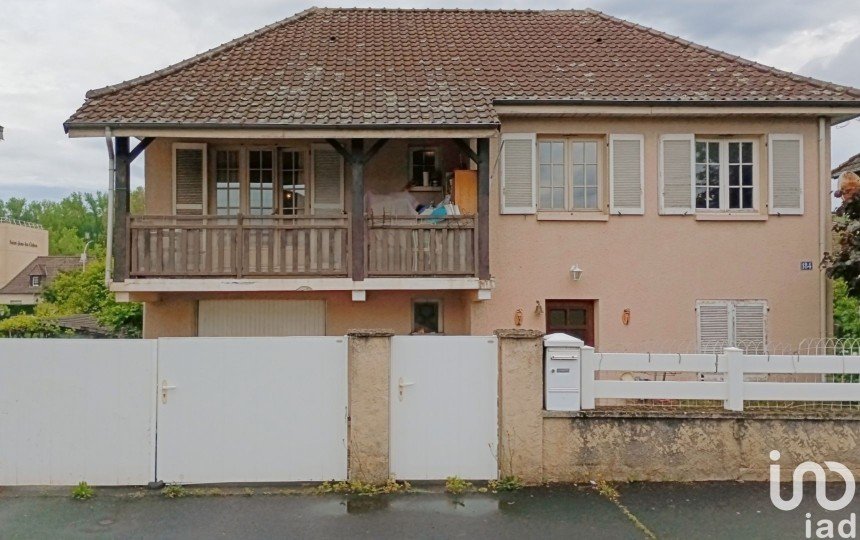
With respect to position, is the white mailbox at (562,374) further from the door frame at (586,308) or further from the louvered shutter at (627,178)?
the louvered shutter at (627,178)

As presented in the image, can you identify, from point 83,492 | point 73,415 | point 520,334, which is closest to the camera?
point 83,492

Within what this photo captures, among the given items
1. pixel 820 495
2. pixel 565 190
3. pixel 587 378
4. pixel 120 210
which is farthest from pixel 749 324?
pixel 120 210

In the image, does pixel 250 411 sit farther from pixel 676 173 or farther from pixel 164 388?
pixel 676 173

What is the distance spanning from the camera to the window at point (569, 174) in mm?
10492

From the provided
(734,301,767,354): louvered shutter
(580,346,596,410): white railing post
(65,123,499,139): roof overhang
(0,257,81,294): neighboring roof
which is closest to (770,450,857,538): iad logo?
(580,346,596,410): white railing post

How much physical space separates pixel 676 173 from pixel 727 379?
4831 mm

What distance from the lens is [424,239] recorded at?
30.8 ft

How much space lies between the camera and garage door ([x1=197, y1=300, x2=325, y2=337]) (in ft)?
34.7

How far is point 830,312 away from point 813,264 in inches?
34.1

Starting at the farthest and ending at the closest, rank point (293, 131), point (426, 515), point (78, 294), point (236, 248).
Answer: point (78, 294) → point (236, 248) → point (293, 131) → point (426, 515)

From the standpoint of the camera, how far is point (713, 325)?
34.0 feet

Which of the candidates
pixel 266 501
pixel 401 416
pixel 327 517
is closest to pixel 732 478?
pixel 401 416

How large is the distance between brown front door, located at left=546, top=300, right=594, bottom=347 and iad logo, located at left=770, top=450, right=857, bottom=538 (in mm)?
4370

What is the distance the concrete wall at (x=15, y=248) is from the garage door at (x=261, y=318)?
54.7 m
